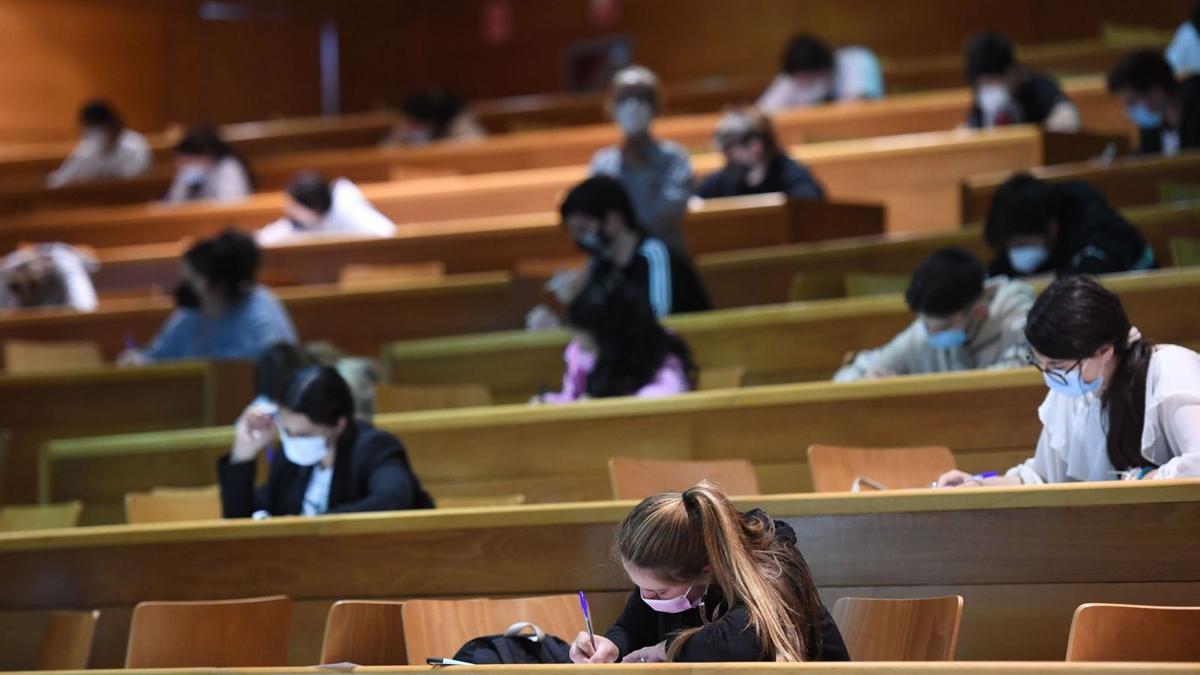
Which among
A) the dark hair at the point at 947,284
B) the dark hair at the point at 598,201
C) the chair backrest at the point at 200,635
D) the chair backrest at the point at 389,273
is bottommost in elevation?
the chair backrest at the point at 200,635

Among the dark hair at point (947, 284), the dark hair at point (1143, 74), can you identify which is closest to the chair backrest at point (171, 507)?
the dark hair at point (947, 284)

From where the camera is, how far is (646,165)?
3.79 m

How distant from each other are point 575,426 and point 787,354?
0.48 meters

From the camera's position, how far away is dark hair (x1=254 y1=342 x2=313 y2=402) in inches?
112

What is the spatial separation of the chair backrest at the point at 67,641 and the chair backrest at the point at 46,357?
1.66m

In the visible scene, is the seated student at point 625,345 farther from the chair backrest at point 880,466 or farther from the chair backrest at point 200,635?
the chair backrest at point 200,635

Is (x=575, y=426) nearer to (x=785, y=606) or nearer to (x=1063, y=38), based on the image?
(x=785, y=606)

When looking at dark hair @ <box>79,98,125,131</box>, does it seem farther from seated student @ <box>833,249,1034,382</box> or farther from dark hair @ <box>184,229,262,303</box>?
seated student @ <box>833,249,1034,382</box>

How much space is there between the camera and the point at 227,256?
3.65m

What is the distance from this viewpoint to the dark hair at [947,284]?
8.22 ft

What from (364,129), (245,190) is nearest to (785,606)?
(245,190)

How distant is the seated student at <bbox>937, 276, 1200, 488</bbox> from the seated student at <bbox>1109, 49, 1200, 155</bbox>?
2080 millimetres

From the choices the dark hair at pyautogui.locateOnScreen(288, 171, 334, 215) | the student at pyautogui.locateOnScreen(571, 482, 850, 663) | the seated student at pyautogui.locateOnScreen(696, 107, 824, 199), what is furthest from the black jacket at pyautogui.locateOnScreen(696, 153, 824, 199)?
the student at pyautogui.locateOnScreen(571, 482, 850, 663)

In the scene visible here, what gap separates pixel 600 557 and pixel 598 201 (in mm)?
1210
